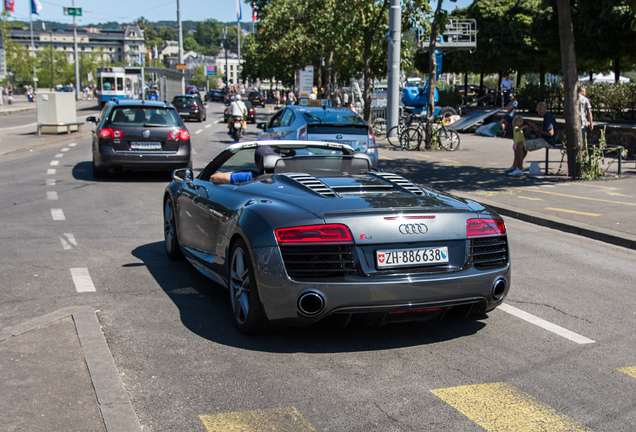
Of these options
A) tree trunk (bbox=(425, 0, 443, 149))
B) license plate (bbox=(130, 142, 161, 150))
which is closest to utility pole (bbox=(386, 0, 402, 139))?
tree trunk (bbox=(425, 0, 443, 149))

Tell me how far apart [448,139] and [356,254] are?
18572 mm

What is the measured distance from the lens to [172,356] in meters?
4.60

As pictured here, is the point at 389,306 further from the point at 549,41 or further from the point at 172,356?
the point at 549,41

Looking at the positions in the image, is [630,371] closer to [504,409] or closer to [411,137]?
[504,409]

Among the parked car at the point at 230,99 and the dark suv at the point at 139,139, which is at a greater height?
A: the parked car at the point at 230,99

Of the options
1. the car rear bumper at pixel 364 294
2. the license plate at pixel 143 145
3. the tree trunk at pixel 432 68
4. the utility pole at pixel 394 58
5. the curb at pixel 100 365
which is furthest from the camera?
the utility pole at pixel 394 58

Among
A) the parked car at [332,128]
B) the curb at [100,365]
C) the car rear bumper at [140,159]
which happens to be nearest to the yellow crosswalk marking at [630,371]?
the curb at [100,365]

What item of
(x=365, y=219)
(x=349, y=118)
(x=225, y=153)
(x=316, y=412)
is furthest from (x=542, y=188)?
(x=316, y=412)

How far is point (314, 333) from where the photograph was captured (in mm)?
5105

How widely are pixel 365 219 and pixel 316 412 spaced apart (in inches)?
51.0

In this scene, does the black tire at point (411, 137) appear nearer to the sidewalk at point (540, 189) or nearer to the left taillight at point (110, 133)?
the sidewalk at point (540, 189)

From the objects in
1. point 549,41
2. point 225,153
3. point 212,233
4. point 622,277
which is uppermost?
point 549,41

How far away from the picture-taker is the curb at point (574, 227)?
8764 millimetres

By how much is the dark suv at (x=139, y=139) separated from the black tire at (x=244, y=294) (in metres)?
9.63
